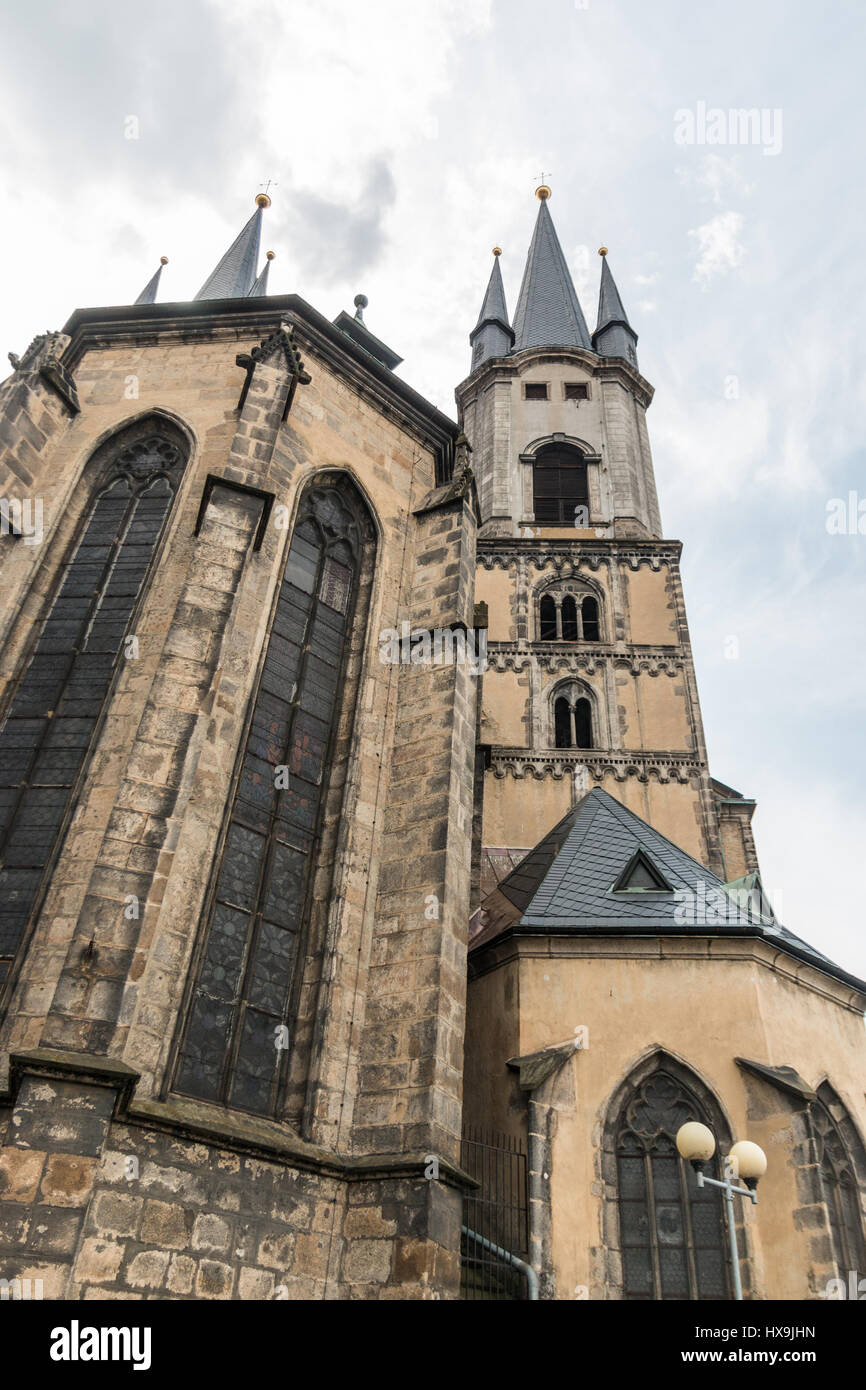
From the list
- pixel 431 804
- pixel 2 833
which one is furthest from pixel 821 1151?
pixel 2 833

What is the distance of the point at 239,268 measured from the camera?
72.6ft

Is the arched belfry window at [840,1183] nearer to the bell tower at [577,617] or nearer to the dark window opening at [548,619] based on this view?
the bell tower at [577,617]

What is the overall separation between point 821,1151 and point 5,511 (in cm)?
995

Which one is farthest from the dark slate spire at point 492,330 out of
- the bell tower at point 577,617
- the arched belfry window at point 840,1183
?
the arched belfry window at point 840,1183

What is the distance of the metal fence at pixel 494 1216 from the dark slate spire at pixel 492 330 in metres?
25.7

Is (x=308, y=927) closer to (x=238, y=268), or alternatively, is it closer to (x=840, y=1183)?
(x=840, y=1183)

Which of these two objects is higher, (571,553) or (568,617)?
(571,553)

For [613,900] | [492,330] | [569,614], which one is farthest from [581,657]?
[492,330]

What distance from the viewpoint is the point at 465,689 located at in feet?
33.2

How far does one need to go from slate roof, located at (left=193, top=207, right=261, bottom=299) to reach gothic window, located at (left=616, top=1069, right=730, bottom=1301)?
1711 centimetres

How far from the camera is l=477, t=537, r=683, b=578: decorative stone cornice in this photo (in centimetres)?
2280

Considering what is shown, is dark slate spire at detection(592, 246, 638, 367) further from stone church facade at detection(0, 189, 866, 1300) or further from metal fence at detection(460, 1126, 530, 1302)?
metal fence at detection(460, 1126, 530, 1302)

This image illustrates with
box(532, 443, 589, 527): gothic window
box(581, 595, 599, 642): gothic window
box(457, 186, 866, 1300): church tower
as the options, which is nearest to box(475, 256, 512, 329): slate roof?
box(532, 443, 589, 527): gothic window

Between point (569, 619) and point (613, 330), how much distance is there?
1456 centimetres
